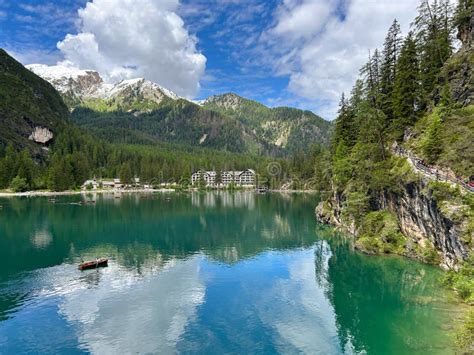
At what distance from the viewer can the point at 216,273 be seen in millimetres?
57000

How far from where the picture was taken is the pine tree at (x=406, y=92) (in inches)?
2687

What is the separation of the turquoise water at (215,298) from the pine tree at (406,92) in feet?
85.8

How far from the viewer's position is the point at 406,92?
Result: 68.6 meters

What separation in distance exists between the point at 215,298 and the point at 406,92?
5270 cm

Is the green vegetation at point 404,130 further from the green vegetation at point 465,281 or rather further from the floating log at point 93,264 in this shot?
the floating log at point 93,264

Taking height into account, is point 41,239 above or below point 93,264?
above

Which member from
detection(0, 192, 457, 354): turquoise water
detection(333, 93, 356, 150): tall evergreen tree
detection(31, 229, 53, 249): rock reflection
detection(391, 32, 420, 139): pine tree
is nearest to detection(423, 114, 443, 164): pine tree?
detection(391, 32, 420, 139): pine tree

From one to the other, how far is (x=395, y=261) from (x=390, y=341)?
24.9 metres

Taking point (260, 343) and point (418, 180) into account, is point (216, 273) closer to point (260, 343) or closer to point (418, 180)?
point (260, 343)

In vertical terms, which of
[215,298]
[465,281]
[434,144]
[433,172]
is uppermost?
[434,144]

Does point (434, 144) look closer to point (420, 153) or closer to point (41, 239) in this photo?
point (420, 153)

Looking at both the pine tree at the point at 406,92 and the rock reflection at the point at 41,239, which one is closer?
Result: the pine tree at the point at 406,92

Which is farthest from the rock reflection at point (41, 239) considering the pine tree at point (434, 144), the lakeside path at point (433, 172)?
the pine tree at point (434, 144)

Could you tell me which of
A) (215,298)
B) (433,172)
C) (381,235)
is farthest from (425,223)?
(215,298)
